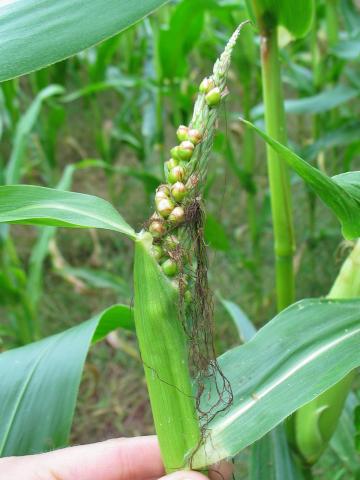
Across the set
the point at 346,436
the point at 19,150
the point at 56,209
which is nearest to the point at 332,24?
the point at 19,150

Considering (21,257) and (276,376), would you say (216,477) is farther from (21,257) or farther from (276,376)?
(21,257)

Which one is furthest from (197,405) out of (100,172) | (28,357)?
(100,172)

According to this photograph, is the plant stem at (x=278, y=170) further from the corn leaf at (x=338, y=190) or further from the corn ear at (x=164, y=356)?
the corn ear at (x=164, y=356)

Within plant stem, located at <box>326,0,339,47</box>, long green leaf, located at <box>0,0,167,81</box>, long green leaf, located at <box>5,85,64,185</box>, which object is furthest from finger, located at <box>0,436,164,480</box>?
plant stem, located at <box>326,0,339,47</box>

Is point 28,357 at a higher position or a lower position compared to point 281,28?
lower

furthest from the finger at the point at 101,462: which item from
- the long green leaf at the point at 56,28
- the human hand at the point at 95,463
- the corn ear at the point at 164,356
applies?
the long green leaf at the point at 56,28

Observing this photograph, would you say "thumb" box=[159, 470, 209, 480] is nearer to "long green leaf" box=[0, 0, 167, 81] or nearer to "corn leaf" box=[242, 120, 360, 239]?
"corn leaf" box=[242, 120, 360, 239]
